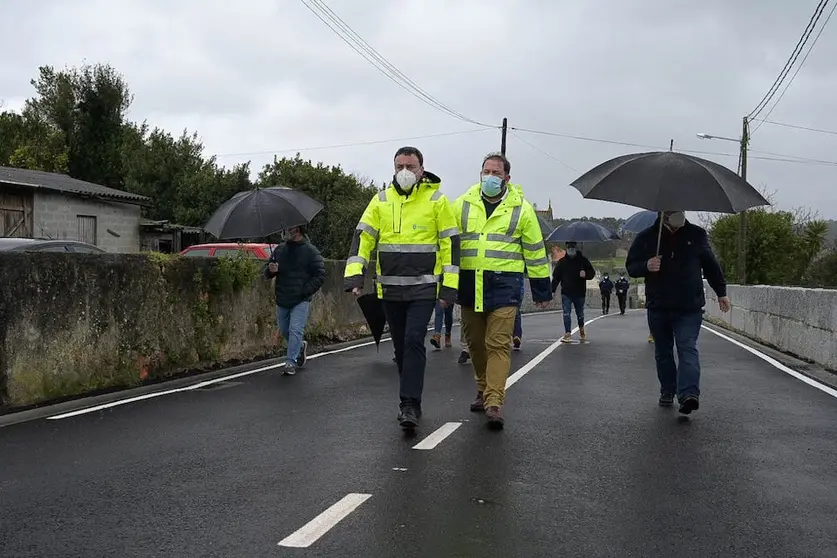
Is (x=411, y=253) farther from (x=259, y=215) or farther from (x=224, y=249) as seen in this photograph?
(x=224, y=249)

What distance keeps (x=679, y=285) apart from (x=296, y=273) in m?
4.74

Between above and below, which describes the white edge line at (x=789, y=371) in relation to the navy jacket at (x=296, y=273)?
below

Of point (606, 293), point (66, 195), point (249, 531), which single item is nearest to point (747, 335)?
point (249, 531)

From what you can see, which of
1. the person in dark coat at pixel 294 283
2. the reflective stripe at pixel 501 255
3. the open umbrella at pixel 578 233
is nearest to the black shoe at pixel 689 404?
the reflective stripe at pixel 501 255

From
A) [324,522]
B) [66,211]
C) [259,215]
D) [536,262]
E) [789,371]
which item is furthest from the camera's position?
[66,211]

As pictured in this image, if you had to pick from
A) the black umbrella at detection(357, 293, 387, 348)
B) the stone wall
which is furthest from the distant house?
the black umbrella at detection(357, 293, 387, 348)

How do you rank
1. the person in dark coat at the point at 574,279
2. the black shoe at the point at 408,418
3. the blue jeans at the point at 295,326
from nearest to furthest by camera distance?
the black shoe at the point at 408,418, the blue jeans at the point at 295,326, the person in dark coat at the point at 574,279

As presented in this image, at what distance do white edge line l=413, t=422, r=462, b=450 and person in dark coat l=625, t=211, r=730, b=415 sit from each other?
1.95 meters

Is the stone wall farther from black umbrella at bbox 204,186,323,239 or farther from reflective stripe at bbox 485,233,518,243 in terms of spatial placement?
reflective stripe at bbox 485,233,518,243

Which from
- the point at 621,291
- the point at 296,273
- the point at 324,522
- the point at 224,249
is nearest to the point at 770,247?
the point at 621,291

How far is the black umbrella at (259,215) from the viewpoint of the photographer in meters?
10.4

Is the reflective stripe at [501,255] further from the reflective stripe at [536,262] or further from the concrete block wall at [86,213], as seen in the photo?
the concrete block wall at [86,213]

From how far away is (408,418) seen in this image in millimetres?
6512

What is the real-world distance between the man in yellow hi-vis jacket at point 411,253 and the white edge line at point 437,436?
202 mm
